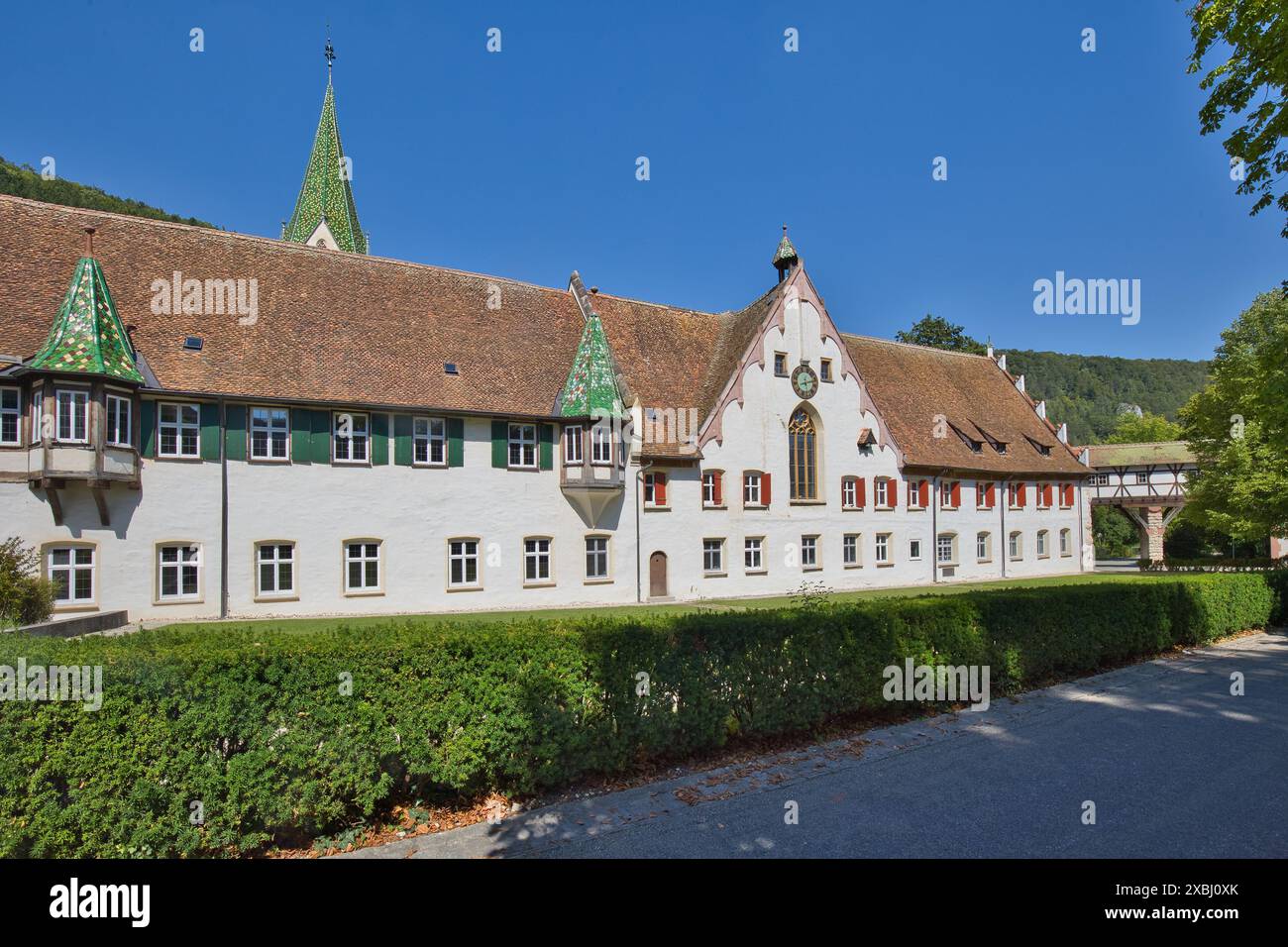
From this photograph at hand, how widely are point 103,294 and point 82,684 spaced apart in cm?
1838

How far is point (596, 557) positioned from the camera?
2662 centimetres

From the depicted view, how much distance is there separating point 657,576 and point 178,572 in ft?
50.1

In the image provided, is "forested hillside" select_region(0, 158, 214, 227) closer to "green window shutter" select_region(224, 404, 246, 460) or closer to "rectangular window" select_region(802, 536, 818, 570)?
"green window shutter" select_region(224, 404, 246, 460)

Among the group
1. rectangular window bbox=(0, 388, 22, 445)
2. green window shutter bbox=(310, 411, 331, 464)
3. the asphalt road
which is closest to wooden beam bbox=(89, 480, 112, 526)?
rectangular window bbox=(0, 388, 22, 445)

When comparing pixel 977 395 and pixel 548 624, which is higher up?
pixel 977 395

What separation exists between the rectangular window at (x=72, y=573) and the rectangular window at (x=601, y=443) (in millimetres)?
14446

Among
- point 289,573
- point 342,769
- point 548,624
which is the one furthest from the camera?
point 289,573

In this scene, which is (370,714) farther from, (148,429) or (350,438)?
(148,429)

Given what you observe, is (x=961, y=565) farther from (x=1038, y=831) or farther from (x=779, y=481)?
(x=1038, y=831)

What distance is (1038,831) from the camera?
6434mm

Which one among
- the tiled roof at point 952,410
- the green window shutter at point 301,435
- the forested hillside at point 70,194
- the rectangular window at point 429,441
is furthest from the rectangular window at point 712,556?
the forested hillside at point 70,194

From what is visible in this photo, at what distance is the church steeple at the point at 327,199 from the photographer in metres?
36.5

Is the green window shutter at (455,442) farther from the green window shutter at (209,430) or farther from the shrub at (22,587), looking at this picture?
the shrub at (22,587)
